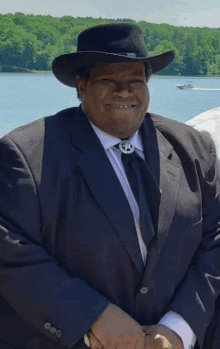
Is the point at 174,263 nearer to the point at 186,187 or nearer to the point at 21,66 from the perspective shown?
the point at 186,187

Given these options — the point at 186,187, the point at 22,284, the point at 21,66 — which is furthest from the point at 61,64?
the point at 21,66

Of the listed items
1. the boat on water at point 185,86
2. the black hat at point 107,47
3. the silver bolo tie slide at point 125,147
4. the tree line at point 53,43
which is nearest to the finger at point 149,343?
the silver bolo tie slide at point 125,147

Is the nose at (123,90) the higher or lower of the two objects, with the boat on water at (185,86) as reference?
higher

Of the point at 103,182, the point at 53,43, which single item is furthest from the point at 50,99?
the point at 103,182

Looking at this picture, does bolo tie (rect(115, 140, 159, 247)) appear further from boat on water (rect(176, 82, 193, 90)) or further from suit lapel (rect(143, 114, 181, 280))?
boat on water (rect(176, 82, 193, 90))

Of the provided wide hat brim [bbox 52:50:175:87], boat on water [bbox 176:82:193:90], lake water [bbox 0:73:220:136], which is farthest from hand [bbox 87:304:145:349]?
boat on water [bbox 176:82:193:90]

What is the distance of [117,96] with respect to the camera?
2.08 m

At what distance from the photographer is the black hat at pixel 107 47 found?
2072 millimetres

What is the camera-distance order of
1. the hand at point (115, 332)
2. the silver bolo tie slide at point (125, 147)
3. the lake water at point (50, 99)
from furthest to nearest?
1. the lake water at point (50, 99)
2. the silver bolo tie slide at point (125, 147)
3. the hand at point (115, 332)

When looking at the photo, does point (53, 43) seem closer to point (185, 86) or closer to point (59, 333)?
point (185, 86)

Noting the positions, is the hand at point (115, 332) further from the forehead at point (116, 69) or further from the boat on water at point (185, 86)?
the boat on water at point (185, 86)

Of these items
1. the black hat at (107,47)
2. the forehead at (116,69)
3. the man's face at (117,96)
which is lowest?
the man's face at (117,96)

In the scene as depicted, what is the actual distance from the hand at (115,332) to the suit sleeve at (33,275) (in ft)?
0.11

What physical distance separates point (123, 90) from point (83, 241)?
583 millimetres
